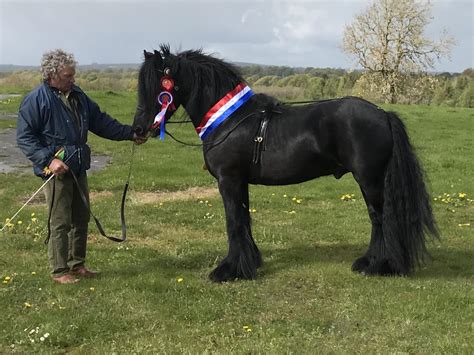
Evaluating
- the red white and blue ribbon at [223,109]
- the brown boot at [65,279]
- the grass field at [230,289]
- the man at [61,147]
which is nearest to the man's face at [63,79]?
the man at [61,147]

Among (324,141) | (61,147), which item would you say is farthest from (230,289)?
(61,147)

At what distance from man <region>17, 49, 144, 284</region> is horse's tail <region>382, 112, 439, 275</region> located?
3.04 meters

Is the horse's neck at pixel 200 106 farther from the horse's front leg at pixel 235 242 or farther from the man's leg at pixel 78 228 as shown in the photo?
the man's leg at pixel 78 228

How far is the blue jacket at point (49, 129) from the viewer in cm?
558

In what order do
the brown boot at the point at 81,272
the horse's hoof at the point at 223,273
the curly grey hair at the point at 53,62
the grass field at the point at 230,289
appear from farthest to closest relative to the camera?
the brown boot at the point at 81,272
the horse's hoof at the point at 223,273
the curly grey hair at the point at 53,62
the grass field at the point at 230,289

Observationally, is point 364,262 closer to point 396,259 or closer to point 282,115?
point 396,259

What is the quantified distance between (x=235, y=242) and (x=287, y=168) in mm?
1095

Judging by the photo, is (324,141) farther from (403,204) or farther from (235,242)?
(235,242)

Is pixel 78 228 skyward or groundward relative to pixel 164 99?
groundward

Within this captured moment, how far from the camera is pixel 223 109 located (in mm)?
6270

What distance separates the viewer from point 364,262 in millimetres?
6566

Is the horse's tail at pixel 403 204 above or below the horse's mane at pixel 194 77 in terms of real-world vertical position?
below

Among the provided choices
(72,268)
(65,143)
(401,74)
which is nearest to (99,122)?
(65,143)

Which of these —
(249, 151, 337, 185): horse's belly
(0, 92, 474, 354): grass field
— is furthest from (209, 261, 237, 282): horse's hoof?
(249, 151, 337, 185): horse's belly
